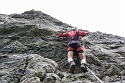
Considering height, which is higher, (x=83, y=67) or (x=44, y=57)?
(x=44, y=57)

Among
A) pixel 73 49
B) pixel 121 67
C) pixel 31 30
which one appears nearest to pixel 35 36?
pixel 31 30

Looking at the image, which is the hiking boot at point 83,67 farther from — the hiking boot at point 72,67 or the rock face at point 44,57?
the hiking boot at point 72,67

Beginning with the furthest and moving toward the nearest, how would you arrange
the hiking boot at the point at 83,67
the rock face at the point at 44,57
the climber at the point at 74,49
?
the climber at the point at 74,49 < the hiking boot at the point at 83,67 < the rock face at the point at 44,57

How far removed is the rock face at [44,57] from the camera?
14.0m

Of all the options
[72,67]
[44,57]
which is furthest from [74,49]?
[72,67]

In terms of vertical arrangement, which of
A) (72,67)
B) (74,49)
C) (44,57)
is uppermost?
(74,49)

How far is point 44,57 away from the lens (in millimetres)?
17531

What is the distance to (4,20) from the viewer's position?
24297 millimetres

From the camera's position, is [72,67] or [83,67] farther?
[72,67]

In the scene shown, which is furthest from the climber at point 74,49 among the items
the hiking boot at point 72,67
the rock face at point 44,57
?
the rock face at point 44,57

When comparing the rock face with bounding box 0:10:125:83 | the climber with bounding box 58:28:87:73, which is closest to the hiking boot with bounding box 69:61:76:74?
the climber with bounding box 58:28:87:73

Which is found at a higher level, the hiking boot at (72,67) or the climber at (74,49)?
the climber at (74,49)

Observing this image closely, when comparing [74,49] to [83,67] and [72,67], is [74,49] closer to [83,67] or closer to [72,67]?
[72,67]

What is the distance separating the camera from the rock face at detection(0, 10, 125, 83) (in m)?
14.0
